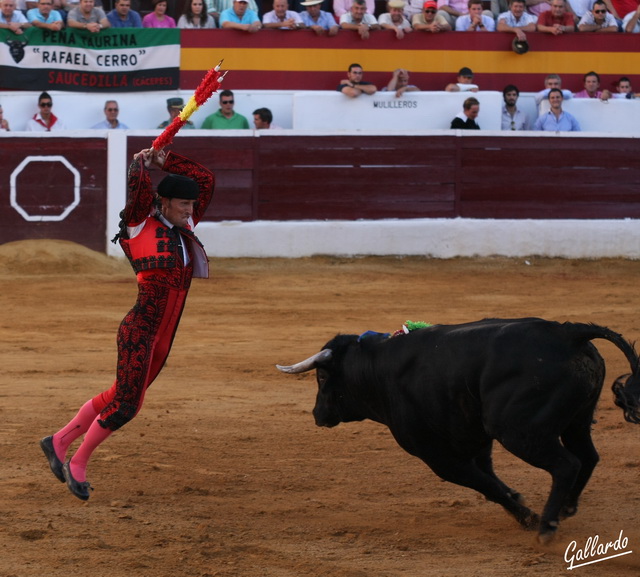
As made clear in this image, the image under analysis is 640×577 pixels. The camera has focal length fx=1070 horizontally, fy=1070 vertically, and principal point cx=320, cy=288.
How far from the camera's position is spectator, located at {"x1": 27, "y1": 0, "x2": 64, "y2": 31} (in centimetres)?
1129

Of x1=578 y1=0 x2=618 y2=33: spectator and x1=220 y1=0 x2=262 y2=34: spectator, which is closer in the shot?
x1=220 y1=0 x2=262 y2=34: spectator

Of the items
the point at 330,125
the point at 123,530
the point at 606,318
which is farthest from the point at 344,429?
the point at 330,125

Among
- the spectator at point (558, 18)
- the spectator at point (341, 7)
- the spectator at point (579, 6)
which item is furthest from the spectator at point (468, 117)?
the spectator at point (579, 6)

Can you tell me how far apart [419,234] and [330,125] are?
5.10ft

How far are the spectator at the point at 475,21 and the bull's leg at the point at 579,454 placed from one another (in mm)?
9289

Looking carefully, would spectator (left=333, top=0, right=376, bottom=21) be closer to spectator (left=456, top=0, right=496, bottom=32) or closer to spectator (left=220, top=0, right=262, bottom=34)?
spectator (left=220, top=0, right=262, bottom=34)

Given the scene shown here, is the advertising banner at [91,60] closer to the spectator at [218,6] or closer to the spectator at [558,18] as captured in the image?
the spectator at [218,6]

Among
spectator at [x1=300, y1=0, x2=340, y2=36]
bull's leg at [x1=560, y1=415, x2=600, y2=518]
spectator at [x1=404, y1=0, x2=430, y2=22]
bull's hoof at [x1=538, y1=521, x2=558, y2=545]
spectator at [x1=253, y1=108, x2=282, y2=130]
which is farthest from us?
spectator at [x1=404, y1=0, x2=430, y2=22]

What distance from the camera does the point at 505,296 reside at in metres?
9.56

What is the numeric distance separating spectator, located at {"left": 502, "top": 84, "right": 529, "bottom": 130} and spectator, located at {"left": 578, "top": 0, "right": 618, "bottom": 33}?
4.97 ft

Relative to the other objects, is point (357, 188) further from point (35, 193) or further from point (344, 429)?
point (344, 429)

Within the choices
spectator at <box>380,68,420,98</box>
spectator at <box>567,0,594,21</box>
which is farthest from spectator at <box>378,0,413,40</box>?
spectator at <box>567,0,594,21</box>

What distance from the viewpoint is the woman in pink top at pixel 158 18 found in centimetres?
1191

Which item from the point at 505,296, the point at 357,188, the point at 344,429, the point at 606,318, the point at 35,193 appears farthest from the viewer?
the point at 357,188
